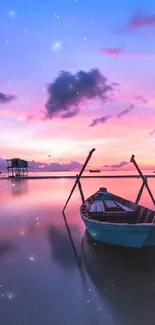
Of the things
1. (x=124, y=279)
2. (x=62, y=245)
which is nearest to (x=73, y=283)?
(x=124, y=279)

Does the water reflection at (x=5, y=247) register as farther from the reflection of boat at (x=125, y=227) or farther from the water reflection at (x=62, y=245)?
the reflection of boat at (x=125, y=227)

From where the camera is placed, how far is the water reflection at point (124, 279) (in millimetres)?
5875

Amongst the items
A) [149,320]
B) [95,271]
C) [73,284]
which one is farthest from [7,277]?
[149,320]

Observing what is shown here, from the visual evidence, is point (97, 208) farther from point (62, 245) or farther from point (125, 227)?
point (125, 227)

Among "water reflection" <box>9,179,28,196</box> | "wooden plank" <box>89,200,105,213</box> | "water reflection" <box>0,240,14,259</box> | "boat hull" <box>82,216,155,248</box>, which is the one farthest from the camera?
"water reflection" <box>9,179,28,196</box>

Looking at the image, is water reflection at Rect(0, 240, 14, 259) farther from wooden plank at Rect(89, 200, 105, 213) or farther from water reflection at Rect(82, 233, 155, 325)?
wooden plank at Rect(89, 200, 105, 213)

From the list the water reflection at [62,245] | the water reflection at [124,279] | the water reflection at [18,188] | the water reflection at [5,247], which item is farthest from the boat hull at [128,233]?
the water reflection at [18,188]

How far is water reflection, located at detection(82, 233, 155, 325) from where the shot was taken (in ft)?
19.3

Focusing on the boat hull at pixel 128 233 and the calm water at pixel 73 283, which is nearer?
the calm water at pixel 73 283

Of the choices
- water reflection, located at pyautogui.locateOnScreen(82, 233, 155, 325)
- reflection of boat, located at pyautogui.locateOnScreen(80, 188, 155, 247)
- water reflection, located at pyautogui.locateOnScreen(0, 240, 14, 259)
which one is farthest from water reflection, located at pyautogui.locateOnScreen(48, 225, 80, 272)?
water reflection, located at pyautogui.locateOnScreen(0, 240, 14, 259)

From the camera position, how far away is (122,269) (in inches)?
336

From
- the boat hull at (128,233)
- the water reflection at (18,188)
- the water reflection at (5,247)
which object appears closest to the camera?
the boat hull at (128,233)

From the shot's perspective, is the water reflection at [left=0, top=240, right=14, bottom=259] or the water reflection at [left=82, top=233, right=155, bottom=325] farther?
the water reflection at [left=0, top=240, right=14, bottom=259]

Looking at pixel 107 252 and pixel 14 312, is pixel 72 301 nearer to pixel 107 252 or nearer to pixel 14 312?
pixel 14 312
